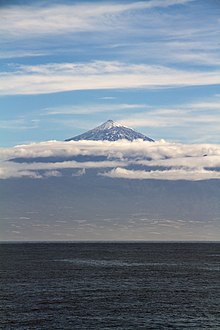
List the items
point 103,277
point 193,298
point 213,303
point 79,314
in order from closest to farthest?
1. point 79,314
2. point 213,303
3. point 193,298
4. point 103,277

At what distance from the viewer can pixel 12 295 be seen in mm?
108750

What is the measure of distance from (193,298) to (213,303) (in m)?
7.07

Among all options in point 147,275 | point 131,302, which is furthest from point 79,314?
point 147,275

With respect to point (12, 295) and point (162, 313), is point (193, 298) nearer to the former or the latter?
point (162, 313)

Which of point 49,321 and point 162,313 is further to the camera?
point 162,313

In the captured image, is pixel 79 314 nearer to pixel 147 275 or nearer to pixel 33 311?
pixel 33 311

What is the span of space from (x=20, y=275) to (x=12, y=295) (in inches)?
1707

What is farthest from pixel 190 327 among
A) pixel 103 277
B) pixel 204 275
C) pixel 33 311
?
pixel 204 275

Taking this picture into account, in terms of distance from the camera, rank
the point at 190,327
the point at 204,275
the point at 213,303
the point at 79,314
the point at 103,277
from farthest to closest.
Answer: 1. the point at 204,275
2. the point at 103,277
3. the point at 213,303
4. the point at 79,314
5. the point at 190,327

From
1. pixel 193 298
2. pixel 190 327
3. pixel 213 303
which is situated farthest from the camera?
pixel 193 298

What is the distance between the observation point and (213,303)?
100 m

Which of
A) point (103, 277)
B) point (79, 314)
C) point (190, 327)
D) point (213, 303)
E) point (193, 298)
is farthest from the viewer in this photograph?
point (103, 277)

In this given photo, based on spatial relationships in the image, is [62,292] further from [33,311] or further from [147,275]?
[147,275]

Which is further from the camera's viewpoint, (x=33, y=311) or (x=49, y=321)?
(x=33, y=311)
